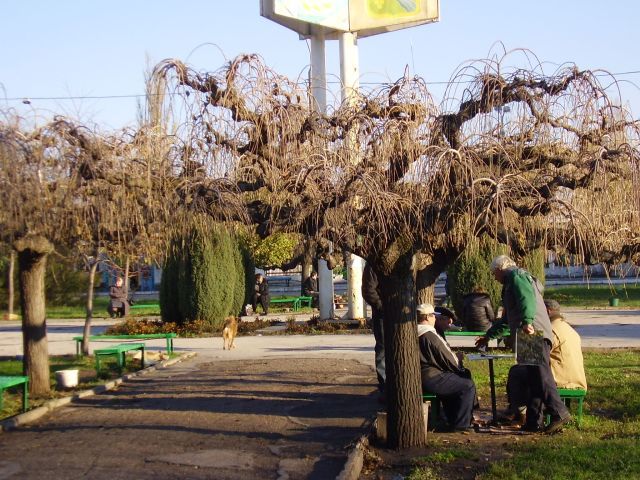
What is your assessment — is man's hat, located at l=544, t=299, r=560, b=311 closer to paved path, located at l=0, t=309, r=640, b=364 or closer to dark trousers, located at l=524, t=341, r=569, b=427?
dark trousers, located at l=524, t=341, r=569, b=427

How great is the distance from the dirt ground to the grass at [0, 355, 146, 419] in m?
0.51

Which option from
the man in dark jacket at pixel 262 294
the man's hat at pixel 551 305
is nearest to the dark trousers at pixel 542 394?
the man's hat at pixel 551 305

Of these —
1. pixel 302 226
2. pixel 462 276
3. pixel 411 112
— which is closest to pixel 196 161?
pixel 302 226

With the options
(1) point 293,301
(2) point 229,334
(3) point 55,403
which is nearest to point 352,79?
(2) point 229,334

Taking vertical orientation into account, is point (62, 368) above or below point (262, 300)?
below

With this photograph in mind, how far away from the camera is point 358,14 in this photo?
1920cm

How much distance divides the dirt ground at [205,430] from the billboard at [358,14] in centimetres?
811

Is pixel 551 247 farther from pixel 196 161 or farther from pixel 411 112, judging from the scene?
pixel 196 161

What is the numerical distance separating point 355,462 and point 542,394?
2060 mm

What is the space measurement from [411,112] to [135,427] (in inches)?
174

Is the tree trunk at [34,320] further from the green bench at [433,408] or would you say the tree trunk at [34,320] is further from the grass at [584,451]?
the grass at [584,451]

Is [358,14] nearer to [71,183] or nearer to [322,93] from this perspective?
[322,93]

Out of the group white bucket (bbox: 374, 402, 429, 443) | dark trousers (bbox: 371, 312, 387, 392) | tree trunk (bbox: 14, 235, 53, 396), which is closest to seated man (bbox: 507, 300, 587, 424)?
white bucket (bbox: 374, 402, 429, 443)

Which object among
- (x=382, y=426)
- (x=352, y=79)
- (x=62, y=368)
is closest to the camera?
(x=382, y=426)
